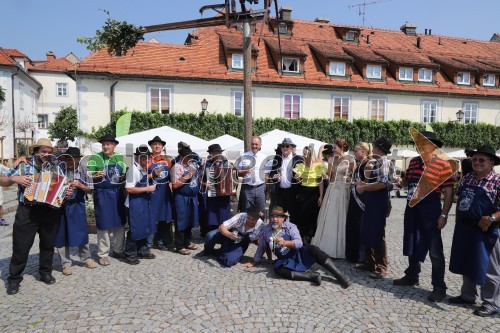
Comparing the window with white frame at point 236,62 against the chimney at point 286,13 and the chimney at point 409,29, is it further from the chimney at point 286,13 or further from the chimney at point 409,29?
the chimney at point 409,29

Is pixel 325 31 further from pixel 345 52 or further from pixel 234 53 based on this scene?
pixel 234 53

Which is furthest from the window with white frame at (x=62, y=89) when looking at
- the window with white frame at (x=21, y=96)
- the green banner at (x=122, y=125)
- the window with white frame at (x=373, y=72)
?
the window with white frame at (x=373, y=72)

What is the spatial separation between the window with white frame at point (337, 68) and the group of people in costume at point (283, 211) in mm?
17646

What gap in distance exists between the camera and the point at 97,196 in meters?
5.82

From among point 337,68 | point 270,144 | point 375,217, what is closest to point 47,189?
point 375,217

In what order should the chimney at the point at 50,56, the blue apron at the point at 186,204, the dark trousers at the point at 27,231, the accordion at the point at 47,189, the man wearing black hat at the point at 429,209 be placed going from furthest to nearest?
the chimney at the point at 50,56, the blue apron at the point at 186,204, the dark trousers at the point at 27,231, the accordion at the point at 47,189, the man wearing black hat at the point at 429,209

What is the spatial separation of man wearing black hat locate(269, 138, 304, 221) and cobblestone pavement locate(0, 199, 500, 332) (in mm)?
1773

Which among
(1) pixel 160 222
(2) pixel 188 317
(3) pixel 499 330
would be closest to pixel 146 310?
(2) pixel 188 317

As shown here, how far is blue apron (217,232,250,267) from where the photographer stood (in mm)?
5945

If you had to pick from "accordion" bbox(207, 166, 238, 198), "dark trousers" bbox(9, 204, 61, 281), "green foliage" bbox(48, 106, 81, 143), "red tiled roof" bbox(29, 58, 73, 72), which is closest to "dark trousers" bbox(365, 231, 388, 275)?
"accordion" bbox(207, 166, 238, 198)

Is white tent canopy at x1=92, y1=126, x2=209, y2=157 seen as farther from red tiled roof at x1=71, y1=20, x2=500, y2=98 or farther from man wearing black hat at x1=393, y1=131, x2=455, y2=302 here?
red tiled roof at x1=71, y1=20, x2=500, y2=98

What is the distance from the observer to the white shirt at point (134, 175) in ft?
19.5

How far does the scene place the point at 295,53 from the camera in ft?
75.6

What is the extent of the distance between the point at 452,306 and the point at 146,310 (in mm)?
3641
